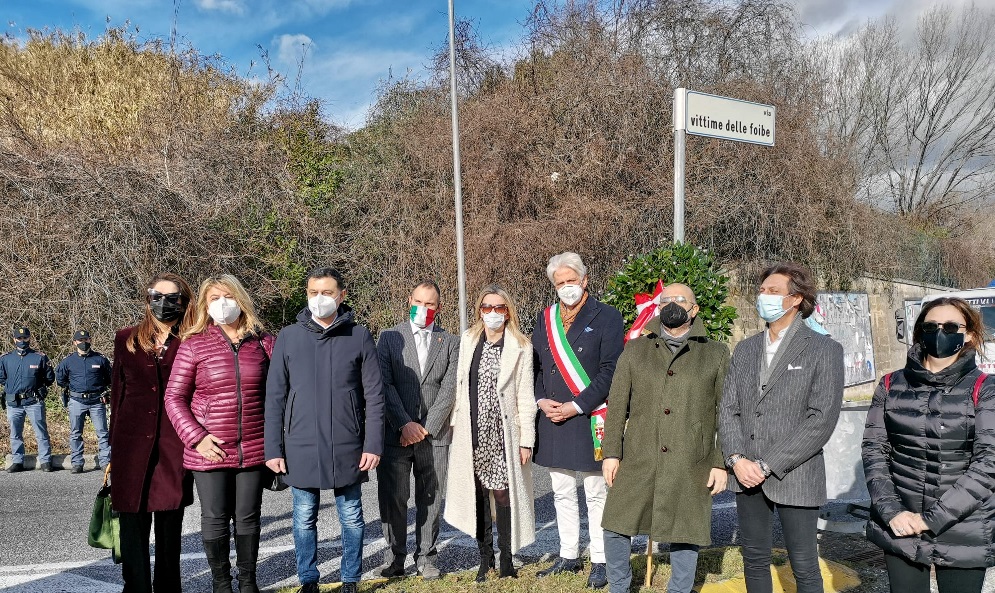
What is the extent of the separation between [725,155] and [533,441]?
481 inches

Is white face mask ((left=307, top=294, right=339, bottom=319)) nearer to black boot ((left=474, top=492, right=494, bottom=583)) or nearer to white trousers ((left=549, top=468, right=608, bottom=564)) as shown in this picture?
→ black boot ((left=474, top=492, right=494, bottom=583))

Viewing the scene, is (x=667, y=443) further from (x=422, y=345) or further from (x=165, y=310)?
(x=165, y=310)

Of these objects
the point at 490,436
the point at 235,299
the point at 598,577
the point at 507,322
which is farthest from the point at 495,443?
the point at 235,299

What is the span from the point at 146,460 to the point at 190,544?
2.15 m

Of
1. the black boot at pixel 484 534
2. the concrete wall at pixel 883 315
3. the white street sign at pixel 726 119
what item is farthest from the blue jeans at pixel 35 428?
the concrete wall at pixel 883 315

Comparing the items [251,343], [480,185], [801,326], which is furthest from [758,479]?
[480,185]

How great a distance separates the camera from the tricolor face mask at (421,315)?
520 cm

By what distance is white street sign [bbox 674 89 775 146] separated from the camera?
21.6ft

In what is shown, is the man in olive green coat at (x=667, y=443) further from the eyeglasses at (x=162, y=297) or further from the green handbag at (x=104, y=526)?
the green handbag at (x=104, y=526)

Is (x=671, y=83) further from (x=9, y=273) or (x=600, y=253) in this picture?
(x=9, y=273)

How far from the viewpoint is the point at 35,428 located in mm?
9828

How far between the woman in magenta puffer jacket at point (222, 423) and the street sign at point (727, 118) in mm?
4272

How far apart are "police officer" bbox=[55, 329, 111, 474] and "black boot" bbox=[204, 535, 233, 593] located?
20.8ft

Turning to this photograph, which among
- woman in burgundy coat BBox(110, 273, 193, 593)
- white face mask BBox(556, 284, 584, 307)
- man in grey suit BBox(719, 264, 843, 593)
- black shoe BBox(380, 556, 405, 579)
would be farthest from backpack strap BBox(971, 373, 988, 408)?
woman in burgundy coat BBox(110, 273, 193, 593)
